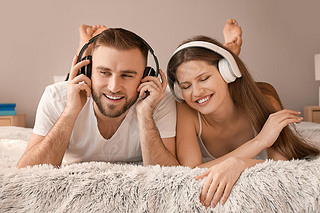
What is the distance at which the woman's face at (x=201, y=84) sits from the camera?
1428 millimetres

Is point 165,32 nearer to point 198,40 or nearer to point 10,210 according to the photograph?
point 198,40

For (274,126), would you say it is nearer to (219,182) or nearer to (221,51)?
(221,51)

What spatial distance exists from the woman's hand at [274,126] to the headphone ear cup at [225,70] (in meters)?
0.23

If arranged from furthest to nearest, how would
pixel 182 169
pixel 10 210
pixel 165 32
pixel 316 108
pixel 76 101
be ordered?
pixel 165 32 < pixel 316 108 < pixel 76 101 < pixel 182 169 < pixel 10 210

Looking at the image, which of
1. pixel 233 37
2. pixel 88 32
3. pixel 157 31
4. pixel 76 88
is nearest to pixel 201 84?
pixel 76 88

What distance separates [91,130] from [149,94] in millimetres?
289

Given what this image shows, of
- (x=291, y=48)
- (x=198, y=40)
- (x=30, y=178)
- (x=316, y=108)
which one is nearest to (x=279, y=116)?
(x=198, y=40)

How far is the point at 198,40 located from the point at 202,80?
0.19m

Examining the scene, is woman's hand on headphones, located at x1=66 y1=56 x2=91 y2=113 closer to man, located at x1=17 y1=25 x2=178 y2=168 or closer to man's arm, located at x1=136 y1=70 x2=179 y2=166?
man, located at x1=17 y1=25 x2=178 y2=168

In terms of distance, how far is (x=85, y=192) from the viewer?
2.88 feet

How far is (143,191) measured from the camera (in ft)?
2.92

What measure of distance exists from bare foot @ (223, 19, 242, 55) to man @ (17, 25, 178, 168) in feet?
3.34

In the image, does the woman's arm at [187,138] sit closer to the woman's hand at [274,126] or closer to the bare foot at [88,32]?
the woman's hand at [274,126]

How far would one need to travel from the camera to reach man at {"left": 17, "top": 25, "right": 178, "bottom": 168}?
1.35 metres
